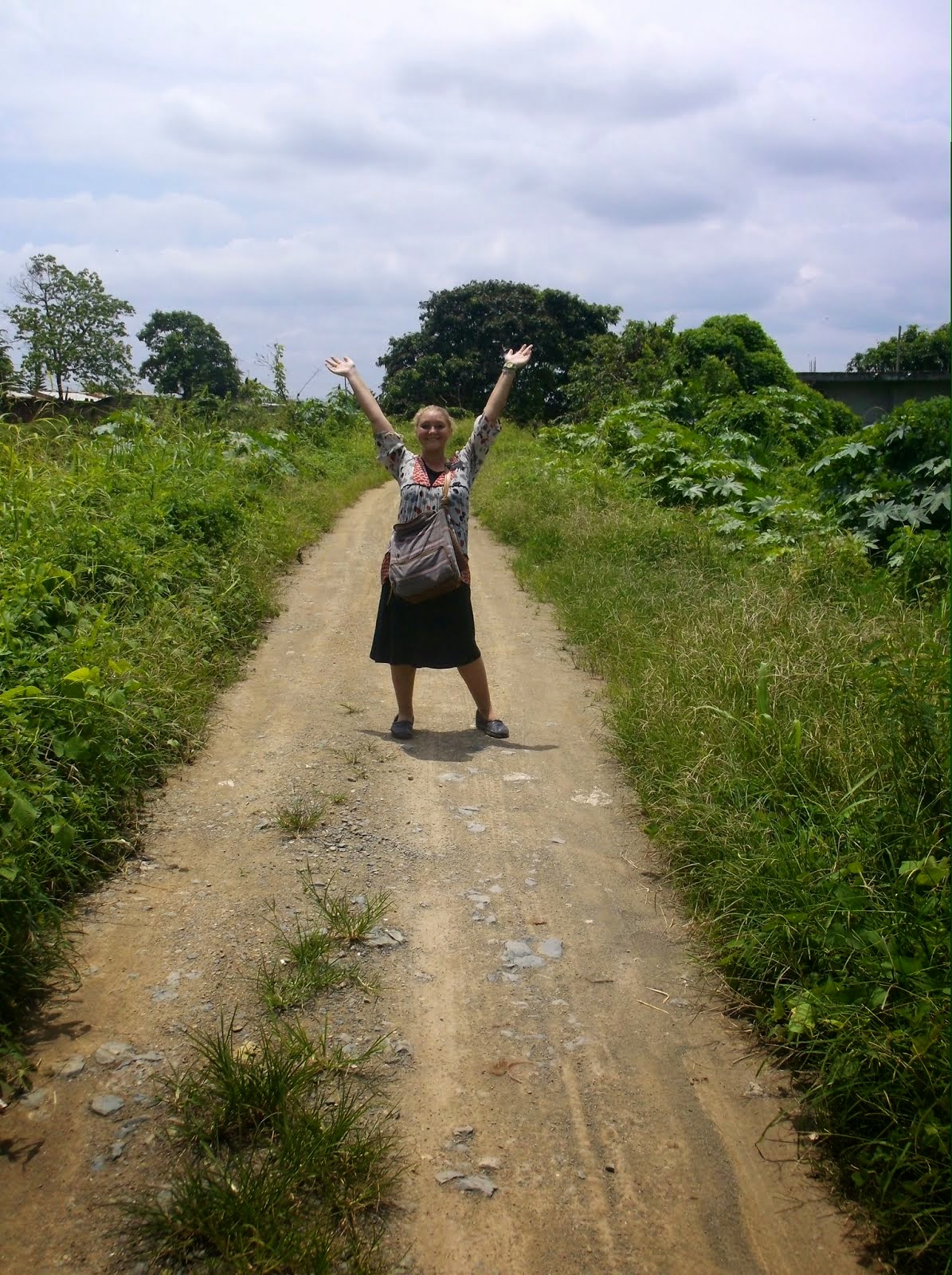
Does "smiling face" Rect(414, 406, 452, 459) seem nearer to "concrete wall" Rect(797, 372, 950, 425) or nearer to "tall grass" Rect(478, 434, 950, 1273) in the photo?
"tall grass" Rect(478, 434, 950, 1273)

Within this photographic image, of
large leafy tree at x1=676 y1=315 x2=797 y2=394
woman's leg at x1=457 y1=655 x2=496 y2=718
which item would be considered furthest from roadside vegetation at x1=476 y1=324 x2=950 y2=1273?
large leafy tree at x1=676 y1=315 x2=797 y2=394

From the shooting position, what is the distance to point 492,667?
22.9 feet

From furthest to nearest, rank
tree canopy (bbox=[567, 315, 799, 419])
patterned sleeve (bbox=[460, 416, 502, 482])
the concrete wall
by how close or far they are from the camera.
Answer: the concrete wall, tree canopy (bbox=[567, 315, 799, 419]), patterned sleeve (bbox=[460, 416, 502, 482])

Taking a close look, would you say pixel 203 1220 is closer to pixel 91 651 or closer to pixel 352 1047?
pixel 352 1047

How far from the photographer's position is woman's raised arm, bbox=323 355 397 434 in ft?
16.6

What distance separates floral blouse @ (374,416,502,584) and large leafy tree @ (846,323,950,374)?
24608 mm

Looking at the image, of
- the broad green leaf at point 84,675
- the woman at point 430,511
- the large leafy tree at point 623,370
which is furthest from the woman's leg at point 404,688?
the large leafy tree at point 623,370

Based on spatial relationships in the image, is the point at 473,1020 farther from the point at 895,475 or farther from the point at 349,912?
the point at 895,475

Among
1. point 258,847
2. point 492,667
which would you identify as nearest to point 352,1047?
point 258,847

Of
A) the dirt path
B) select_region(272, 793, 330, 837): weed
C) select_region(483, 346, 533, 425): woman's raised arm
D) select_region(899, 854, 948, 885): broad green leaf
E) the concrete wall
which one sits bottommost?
the dirt path

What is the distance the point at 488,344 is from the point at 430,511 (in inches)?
1142

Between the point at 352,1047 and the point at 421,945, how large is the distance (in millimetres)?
588

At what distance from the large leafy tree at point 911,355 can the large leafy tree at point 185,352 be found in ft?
70.7

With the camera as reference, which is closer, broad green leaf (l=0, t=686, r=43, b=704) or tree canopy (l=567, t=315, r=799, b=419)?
broad green leaf (l=0, t=686, r=43, b=704)
